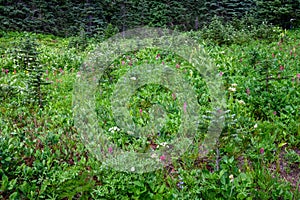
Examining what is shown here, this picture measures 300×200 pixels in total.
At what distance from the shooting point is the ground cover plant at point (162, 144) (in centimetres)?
298

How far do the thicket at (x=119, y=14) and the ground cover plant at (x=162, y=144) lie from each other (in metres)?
10.7

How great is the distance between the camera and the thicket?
1550cm

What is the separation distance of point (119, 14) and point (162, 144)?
1460 centimetres

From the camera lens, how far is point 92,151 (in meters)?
3.64

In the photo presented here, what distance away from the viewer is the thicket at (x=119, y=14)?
15.5 m

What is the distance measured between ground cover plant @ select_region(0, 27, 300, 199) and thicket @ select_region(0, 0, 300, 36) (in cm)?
1066

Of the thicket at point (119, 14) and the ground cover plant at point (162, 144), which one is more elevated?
the ground cover plant at point (162, 144)

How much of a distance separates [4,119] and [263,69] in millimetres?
4469

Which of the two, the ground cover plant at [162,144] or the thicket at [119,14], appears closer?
the ground cover plant at [162,144]

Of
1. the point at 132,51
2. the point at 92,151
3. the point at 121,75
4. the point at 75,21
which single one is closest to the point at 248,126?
the point at 92,151

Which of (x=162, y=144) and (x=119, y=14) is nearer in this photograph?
(x=162, y=144)

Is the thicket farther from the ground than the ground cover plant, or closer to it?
closer to it

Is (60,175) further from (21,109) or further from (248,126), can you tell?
(248,126)

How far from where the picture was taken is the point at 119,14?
1705 cm
